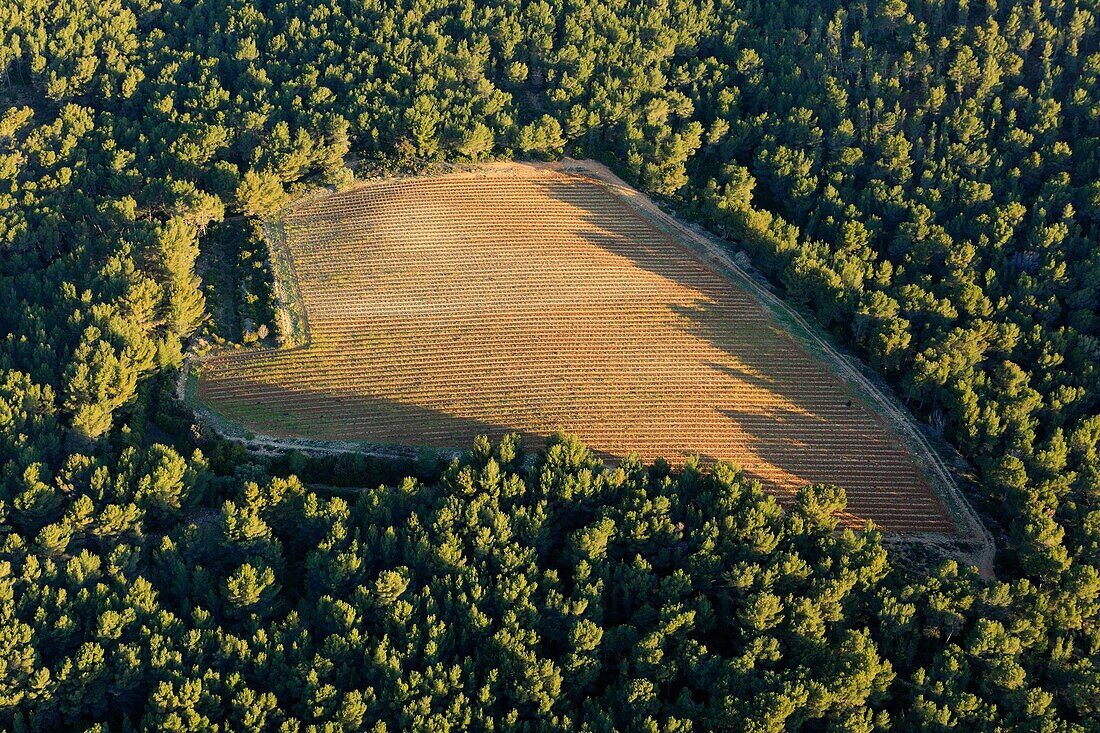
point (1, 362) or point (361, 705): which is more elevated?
point (1, 362)

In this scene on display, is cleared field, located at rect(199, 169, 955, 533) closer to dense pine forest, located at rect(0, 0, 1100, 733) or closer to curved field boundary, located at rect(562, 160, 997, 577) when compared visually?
curved field boundary, located at rect(562, 160, 997, 577)

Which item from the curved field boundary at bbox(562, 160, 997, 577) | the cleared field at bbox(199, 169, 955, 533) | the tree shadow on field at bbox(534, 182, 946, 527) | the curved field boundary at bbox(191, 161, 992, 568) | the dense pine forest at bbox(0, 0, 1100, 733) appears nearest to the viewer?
the dense pine forest at bbox(0, 0, 1100, 733)

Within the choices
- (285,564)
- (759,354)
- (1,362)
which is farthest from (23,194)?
(759,354)

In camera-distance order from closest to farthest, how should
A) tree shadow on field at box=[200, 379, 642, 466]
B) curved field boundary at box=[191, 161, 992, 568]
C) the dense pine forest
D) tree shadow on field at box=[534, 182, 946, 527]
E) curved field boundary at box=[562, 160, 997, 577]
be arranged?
1. the dense pine forest
2. curved field boundary at box=[562, 160, 997, 577]
3. tree shadow on field at box=[534, 182, 946, 527]
4. tree shadow on field at box=[200, 379, 642, 466]
5. curved field boundary at box=[191, 161, 992, 568]

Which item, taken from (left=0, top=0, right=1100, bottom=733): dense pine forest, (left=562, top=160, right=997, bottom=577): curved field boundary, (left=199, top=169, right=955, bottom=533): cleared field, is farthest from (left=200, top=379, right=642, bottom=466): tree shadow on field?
(left=562, top=160, right=997, bottom=577): curved field boundary

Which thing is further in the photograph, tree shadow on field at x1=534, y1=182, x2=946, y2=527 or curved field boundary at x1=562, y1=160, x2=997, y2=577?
tree shadow on field at x1=534, y1=182, x2=946, y2=527

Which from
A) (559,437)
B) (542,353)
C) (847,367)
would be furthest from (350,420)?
(847,367)

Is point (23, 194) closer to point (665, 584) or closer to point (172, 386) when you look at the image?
point (172, 386)
